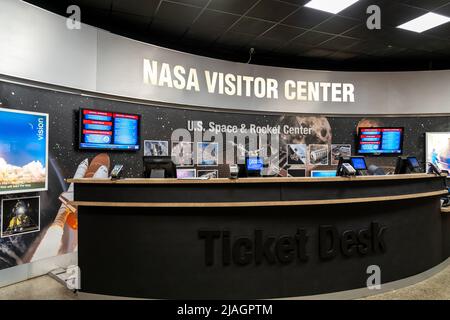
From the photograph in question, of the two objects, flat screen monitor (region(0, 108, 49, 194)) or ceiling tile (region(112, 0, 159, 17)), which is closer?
flat screen monitor (region(0, 108, 49, 194))

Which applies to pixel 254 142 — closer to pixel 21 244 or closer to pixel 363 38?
pixel 363 38

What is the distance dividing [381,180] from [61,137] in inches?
158

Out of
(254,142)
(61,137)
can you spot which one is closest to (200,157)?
(254,142)

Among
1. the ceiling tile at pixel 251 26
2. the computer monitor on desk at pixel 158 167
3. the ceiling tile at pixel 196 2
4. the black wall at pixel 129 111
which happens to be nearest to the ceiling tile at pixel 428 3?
the ceiling tile at pixel 251 26

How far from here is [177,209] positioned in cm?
288

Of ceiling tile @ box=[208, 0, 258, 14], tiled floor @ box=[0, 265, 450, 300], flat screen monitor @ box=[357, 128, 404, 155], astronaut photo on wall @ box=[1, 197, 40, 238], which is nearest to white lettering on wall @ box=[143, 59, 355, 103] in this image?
flat screen monitor @ box=[357, 128, 404, 155]

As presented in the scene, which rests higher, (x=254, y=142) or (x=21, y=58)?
(x=21, y=58)

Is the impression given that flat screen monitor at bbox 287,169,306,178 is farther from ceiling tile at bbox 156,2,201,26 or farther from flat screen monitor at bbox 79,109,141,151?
ceiling tile at bbox 156,2,201,26

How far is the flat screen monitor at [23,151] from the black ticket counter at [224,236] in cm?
115

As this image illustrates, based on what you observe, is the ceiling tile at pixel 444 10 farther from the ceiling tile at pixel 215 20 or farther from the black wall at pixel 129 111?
the ceiling tile at pixel 215 20

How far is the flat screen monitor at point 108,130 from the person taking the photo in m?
4.46

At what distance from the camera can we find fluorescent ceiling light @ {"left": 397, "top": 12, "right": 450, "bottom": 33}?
494 cm

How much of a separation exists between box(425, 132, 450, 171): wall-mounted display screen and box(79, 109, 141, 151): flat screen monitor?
618cm
